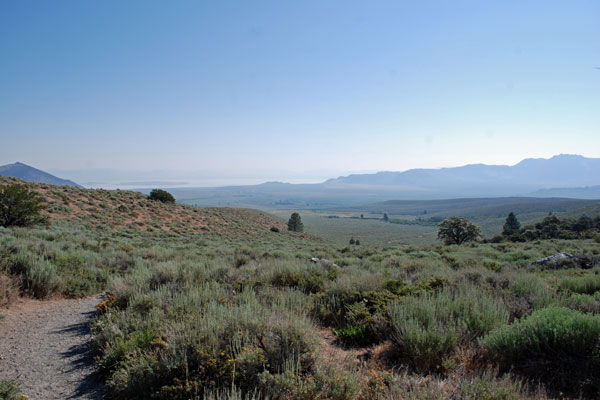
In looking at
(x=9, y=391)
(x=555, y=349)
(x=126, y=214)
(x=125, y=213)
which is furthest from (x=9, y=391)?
(x=125, y=213)

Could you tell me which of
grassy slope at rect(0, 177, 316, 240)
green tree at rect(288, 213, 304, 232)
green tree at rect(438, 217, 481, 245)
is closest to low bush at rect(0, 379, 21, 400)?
grassy slope at rect(0, 177, 316, 240)

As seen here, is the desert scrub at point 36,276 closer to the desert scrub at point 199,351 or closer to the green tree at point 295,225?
the desert scrub at point 199,351

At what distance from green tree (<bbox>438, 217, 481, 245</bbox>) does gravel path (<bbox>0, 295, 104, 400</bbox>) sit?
98.7 feet

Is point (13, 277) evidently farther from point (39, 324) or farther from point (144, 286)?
point (144, 286)

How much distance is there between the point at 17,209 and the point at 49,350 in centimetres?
1522

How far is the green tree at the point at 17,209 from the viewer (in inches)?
572

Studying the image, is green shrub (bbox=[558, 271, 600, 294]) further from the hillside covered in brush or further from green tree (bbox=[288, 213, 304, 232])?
green tree (bbox=[288, 213, 304, 232])

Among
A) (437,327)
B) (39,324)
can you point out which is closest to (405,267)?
(437,327)

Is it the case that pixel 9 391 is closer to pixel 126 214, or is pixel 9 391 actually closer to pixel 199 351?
pixel 199 351

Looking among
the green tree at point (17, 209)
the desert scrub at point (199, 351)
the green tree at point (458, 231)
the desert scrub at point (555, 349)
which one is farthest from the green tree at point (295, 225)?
the desert scrub at point (555, 349)

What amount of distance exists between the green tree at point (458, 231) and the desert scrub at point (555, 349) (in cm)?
2807

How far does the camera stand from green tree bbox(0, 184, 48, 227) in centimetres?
1452

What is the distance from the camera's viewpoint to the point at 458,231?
95.0 feet

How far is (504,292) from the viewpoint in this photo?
5.39 metres
